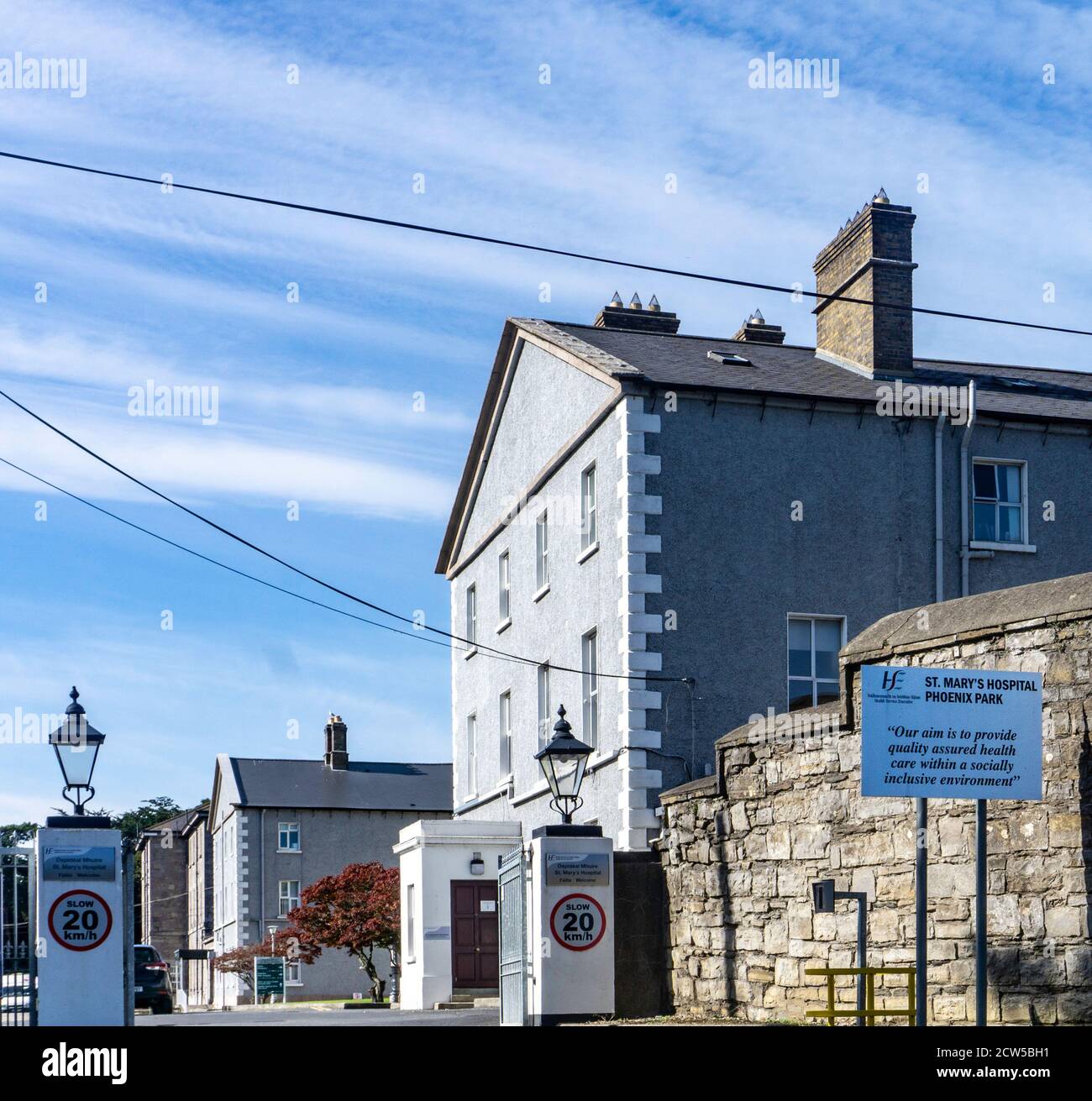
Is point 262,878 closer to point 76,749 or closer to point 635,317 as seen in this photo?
point 635,317

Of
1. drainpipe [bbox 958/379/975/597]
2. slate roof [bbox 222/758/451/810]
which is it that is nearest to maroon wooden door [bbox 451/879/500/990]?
drainpipe [bbox 958/379/975/597]

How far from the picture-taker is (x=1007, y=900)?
12.4 m

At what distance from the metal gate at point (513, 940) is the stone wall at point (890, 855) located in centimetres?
175

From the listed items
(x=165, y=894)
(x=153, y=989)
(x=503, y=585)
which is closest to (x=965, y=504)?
(x=503, y=585)

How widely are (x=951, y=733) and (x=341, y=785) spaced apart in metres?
47.4

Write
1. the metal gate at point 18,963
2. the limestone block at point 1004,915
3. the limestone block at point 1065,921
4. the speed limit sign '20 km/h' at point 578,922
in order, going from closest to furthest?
the limestone block at point 1065,921
the limestone block at point 1004,915
the metal gate at point 18,963
the speed limit sign '20 km/h' at point 578,922

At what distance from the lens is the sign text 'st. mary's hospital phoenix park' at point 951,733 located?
10.8 metres

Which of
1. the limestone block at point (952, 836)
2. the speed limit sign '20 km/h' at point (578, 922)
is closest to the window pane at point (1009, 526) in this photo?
the speed limit sign '20 km/h' at point (578, 922)

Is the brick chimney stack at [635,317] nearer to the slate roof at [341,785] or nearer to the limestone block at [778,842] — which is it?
the limestone block at [778,842]

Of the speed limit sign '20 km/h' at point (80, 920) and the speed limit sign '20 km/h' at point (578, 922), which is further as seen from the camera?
the speed limit sign '20 km/h' at point (578, 922)
